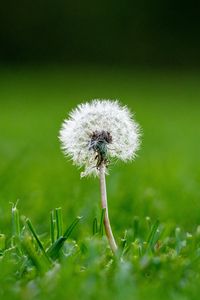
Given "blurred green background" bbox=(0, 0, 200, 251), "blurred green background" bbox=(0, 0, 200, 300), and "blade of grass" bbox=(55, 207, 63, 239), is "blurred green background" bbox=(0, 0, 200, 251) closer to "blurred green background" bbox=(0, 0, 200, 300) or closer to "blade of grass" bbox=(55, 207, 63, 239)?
"blurred green background" bbox=(0, 0, 200, 300)

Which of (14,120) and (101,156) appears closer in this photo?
(101,156)

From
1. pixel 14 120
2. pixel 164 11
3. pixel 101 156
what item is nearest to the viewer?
pixel 101 156

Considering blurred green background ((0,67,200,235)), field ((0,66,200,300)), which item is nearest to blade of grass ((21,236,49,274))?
field ((0,66,200,300))

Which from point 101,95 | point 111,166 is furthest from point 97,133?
point 101,95

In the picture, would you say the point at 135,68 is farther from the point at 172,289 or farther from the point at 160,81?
the point at 172,289

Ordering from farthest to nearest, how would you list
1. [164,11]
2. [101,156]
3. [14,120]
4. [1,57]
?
[164,11]
[1,57]
[14,120]
[101,156]

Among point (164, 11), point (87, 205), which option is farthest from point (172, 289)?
point (164, 11)

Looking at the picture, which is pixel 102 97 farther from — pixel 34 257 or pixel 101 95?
pixel 34 257
